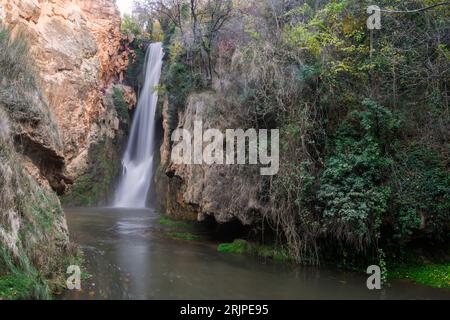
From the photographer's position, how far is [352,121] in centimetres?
1041

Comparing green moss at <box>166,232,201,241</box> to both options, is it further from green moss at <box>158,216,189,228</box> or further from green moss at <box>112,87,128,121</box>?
green moss at <box>112,87,128,121</box>

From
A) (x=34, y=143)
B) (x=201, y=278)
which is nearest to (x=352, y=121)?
(x=201, y=278)

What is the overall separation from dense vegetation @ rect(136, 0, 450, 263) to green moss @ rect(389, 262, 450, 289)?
1.51 feet

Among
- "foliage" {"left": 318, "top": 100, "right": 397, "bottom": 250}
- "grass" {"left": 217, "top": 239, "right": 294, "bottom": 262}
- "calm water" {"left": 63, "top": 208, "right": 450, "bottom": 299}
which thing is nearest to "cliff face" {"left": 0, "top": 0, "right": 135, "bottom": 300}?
"calm water" {"left": 63, "top": 208, "right": 450, "bottom": 299}

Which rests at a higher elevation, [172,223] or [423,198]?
[423,198]

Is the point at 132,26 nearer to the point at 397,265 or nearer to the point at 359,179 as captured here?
the point at 359,179

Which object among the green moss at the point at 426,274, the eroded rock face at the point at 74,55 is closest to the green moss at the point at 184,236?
the green moss at the point at 426,274

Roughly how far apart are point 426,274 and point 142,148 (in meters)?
21.9

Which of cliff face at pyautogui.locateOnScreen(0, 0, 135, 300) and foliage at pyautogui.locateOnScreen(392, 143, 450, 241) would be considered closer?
cliff face at pyautogui.locateOnScreen(0, 0, 135, 300)

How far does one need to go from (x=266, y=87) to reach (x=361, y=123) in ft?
10.4

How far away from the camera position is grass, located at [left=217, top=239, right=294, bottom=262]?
10.6 meters

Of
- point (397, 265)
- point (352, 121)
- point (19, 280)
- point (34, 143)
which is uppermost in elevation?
point (352, 121)

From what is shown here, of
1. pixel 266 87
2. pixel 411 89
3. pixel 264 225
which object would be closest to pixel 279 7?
pixel 266 87

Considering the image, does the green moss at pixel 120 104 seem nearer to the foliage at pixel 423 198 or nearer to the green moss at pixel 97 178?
the green moss at pixel 97 178
